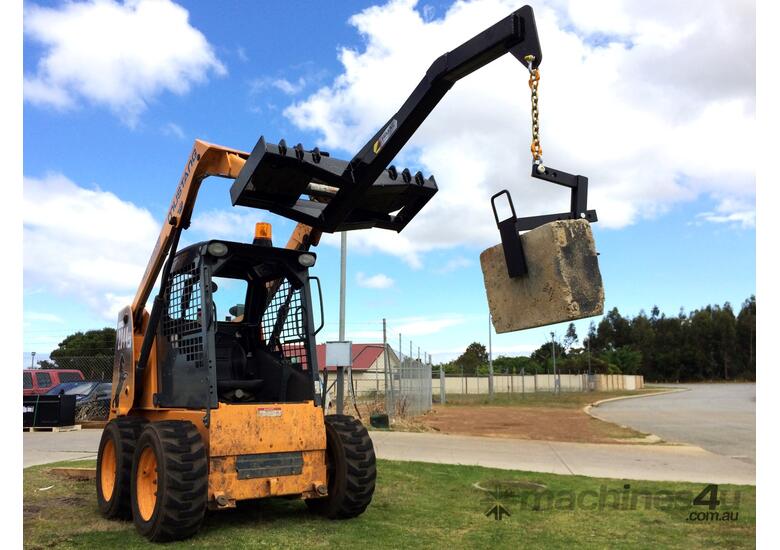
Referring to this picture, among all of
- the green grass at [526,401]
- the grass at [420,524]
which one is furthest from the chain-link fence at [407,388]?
the grass at [420,524]

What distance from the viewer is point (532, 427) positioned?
21.1m

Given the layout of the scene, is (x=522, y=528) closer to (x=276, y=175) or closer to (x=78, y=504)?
(x=276, y=175)

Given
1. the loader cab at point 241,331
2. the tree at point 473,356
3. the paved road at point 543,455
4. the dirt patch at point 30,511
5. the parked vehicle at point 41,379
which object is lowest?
the tree at point 473,356

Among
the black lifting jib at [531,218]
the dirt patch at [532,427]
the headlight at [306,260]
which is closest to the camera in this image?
the black lifting jib at [531,218]

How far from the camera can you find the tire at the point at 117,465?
6988 millimetres

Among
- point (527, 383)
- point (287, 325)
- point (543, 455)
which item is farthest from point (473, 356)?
point (287, 325)

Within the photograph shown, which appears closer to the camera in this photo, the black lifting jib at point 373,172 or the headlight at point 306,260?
the black lifting jib at point 373,172

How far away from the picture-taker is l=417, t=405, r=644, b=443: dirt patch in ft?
59.7

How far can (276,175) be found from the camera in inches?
255

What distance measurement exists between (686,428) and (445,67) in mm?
19251

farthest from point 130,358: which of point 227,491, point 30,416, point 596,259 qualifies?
point 30,416

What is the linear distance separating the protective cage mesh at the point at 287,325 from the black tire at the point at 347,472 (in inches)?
35.7

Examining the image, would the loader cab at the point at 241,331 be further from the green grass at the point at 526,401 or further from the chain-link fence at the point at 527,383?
the chain-link fence at the point at 527,383

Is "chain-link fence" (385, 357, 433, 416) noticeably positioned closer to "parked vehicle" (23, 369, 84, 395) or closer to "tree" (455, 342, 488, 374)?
"parked vehicle" (23, 369, 84, 395)
